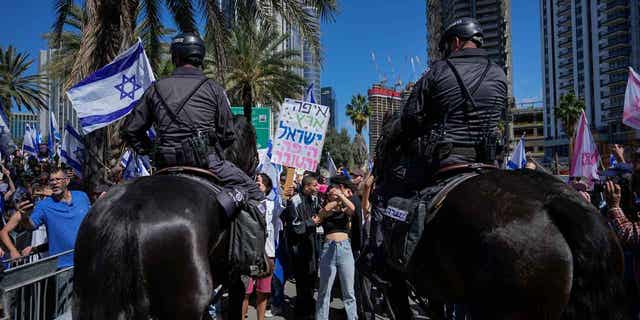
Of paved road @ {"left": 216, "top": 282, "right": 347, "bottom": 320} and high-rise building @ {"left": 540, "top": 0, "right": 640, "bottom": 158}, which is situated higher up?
high-rise building @ {"left": 540, "top": 0, "right": 640, "bottom": 158}

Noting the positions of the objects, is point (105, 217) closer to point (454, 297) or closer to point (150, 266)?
point (150, 266)

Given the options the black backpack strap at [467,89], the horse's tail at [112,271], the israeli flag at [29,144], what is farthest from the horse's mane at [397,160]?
the israeli flag at [29,144]

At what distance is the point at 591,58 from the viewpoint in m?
120

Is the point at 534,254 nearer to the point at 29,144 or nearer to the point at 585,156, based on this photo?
the point at 585,156

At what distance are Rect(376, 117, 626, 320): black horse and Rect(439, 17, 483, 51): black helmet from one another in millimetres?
1316

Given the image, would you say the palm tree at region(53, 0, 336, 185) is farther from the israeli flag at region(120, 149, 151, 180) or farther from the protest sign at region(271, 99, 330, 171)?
the protest sign at region(271, 99, 330, 171)

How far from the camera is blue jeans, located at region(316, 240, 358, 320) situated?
674cm

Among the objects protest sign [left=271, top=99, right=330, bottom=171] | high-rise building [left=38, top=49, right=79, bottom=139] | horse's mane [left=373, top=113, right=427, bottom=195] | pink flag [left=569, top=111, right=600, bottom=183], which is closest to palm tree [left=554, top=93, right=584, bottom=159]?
high-rise building [left=38, top=49, right=79, bottom=139]

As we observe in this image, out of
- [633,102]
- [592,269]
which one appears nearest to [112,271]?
[592,269]

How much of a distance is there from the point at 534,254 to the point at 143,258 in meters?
2.33

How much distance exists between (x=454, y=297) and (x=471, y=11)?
102 m

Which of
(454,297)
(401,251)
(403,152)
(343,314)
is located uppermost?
(403,152)

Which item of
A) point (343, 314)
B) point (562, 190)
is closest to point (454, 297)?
point (562, 190)

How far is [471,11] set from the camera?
9662 centimetres
